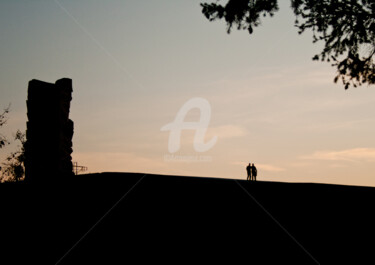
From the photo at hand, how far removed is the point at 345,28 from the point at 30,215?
47.5ft

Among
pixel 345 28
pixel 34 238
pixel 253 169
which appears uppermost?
pixel 345 28

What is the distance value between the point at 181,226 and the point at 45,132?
1864cm

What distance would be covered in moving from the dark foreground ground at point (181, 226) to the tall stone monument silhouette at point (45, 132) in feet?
29.7

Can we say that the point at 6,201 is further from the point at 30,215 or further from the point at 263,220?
the point at 263,220

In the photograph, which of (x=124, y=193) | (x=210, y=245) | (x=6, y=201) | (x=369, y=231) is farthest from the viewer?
(x=124, y=193)

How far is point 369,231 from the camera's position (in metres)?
11.8

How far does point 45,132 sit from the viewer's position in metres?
28.2

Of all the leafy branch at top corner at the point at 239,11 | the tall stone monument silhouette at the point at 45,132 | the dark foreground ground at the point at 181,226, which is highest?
the leafy branch at top corner at the point at 239,11

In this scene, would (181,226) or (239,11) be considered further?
(239,11)

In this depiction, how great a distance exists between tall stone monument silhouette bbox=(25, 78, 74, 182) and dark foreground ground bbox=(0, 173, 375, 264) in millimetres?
9067

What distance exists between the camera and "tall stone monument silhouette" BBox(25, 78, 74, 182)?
27688mm

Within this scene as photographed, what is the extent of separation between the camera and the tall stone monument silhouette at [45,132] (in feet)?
90.8

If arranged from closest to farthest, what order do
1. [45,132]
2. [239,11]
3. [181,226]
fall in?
[181,226] < [239,11] < [45,132]

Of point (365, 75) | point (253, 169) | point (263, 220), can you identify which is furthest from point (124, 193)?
point (253, 169)
